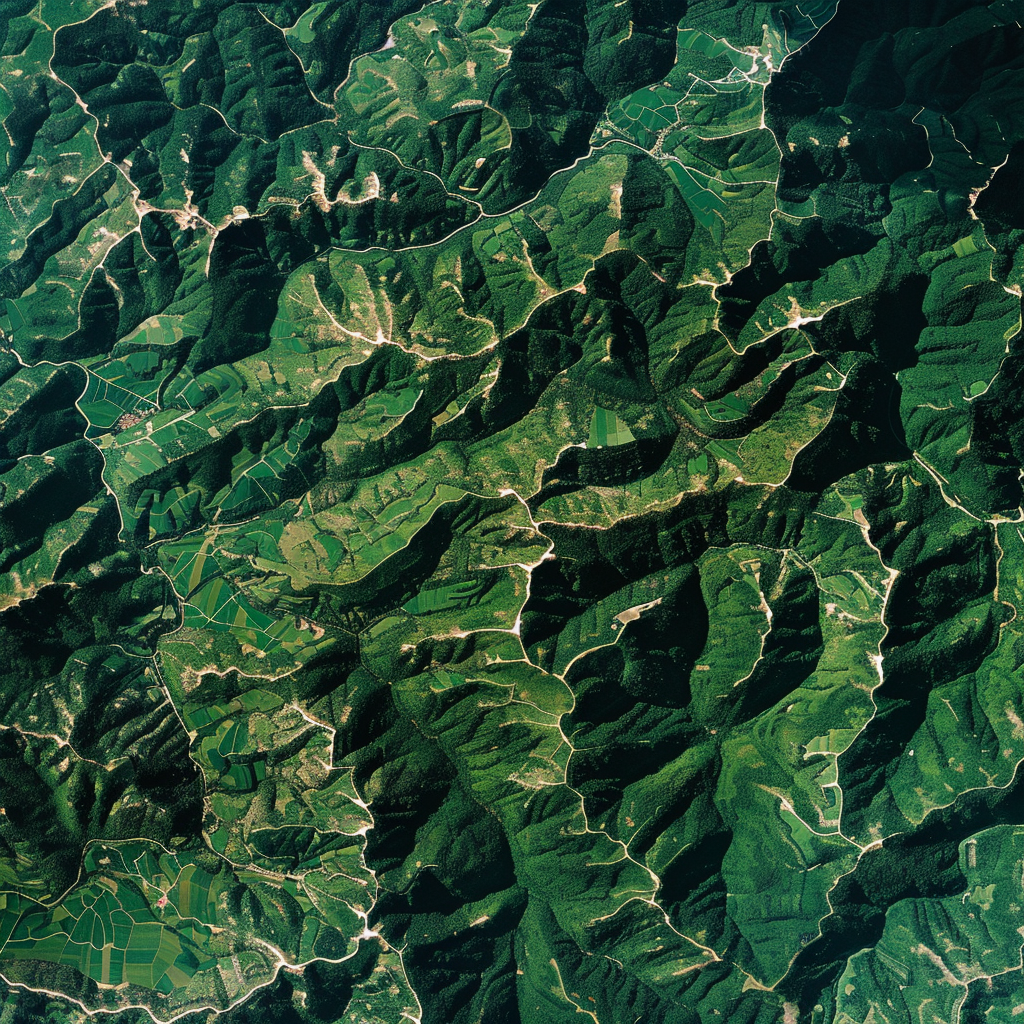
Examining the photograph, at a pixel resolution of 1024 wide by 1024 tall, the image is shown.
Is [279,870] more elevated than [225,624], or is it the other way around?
[225,624]

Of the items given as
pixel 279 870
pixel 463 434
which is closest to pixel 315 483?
pixel 463 434

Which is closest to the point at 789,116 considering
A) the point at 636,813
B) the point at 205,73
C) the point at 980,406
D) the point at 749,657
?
the point at 980,406

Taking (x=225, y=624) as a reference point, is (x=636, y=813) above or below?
below

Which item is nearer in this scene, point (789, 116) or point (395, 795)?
point (395, 795)

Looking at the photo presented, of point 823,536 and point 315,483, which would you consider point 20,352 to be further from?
point 823,536

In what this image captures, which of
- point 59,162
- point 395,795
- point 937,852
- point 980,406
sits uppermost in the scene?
point 59,162

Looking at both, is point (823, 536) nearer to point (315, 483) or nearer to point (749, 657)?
point (749, 657)

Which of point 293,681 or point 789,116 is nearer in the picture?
point 293,681

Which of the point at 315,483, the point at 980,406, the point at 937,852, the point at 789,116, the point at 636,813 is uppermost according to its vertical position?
the point at 789,116

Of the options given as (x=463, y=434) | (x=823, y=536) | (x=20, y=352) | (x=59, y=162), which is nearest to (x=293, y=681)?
(x=463, y=434)
